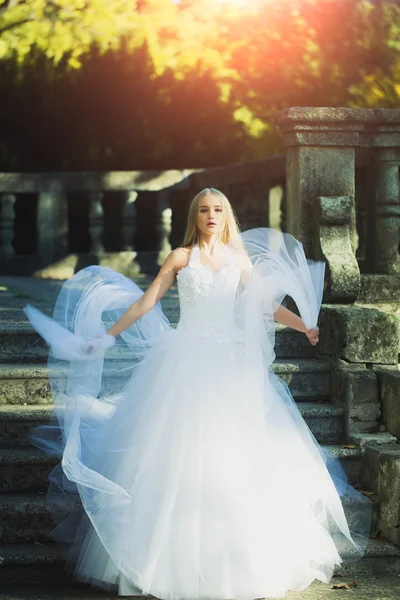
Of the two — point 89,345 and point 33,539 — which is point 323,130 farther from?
point 33,539

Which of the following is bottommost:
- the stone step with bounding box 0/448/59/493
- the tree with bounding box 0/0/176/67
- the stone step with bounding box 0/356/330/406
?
the stone step with bounding box 0/448/59/493

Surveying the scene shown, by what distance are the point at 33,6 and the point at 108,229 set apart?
3.83 m

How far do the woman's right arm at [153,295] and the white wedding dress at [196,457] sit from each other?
88 mm

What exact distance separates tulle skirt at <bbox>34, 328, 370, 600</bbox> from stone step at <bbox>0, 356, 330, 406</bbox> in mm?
969

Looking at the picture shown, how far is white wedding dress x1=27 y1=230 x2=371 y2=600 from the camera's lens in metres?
5.02

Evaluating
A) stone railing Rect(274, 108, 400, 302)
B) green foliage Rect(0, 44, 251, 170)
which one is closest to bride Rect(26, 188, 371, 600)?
stone railing Rect(274, 108, 400, 302)

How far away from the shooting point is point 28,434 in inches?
243

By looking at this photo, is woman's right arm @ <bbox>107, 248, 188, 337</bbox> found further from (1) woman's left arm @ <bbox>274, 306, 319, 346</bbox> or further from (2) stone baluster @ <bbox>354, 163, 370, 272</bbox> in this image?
(2) stone baluster @ <bbox>354, 163, 370, 272</bbox>

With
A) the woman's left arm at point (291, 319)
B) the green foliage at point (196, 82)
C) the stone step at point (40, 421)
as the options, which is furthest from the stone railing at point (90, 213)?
the woman's left arm at point (291, 319)

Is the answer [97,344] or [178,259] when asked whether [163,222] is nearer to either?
[178,259]

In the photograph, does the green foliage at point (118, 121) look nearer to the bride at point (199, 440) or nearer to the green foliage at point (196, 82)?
the green foliage at point (196, 82)

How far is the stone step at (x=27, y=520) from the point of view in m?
5.65

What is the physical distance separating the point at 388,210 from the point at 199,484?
315cm

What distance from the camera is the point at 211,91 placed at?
14.8m
